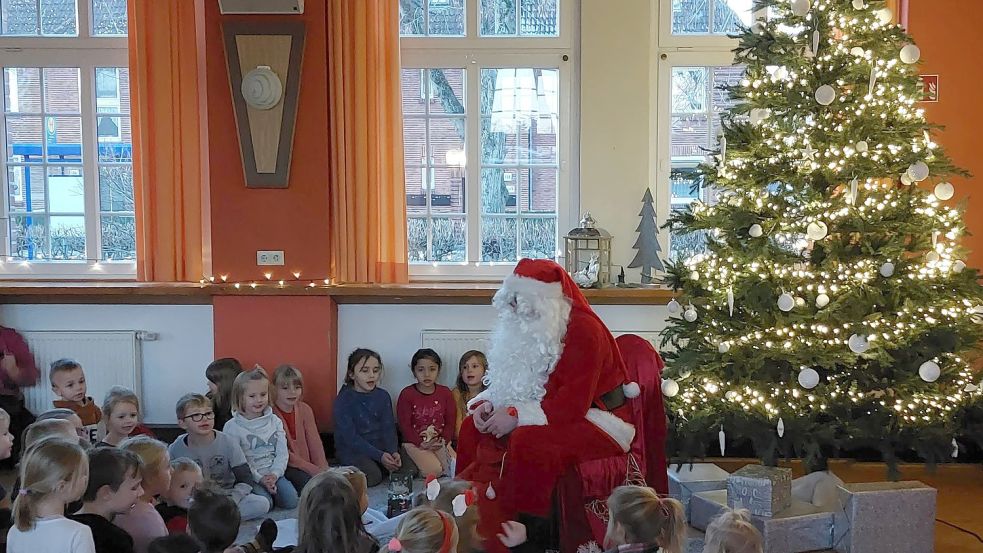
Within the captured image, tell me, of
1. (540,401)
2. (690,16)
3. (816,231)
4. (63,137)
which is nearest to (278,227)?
(63,137)

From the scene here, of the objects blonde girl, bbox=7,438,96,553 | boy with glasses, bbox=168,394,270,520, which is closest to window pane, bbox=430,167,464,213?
boy with glasses, bbox=168,394,270,520

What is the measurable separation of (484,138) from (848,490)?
278 centimetres

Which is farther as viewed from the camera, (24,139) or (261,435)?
(24,139)

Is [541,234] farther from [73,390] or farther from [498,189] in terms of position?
[73,390]

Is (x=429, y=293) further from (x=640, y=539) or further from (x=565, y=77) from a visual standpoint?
(x=640, y=539)

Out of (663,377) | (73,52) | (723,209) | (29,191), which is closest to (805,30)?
(723,209)

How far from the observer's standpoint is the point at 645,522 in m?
2.28

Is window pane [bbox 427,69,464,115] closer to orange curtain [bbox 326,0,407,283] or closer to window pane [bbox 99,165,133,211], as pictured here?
orange curtain [bbox 326,0,407,283]

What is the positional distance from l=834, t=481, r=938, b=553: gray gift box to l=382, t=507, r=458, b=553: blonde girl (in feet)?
5.46

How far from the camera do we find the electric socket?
180 inches

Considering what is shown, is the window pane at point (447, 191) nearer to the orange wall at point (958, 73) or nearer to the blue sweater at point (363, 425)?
the blue sweater at point (363, 425)

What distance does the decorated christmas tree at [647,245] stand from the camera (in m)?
4.77

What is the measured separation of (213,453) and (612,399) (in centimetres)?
169

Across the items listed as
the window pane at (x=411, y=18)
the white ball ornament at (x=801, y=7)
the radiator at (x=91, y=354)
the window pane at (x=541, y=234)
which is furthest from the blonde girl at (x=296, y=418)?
the white ball ornament at (x=801, y=7)
